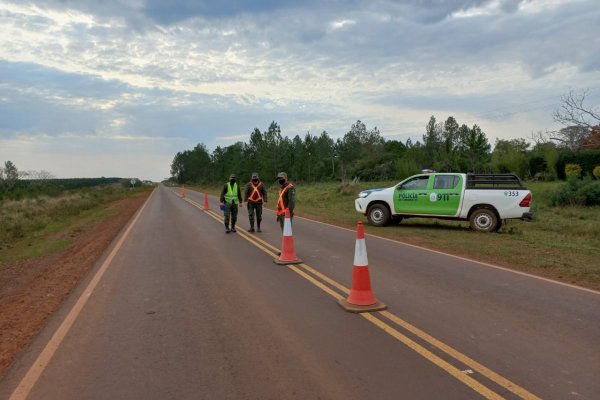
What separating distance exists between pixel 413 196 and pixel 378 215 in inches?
56.7

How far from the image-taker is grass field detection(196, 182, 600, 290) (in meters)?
9.14

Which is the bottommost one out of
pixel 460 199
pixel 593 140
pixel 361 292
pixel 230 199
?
pixel 361 292

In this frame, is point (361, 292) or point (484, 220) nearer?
point (361, 292)

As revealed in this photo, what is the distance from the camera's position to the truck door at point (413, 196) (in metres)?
15.5

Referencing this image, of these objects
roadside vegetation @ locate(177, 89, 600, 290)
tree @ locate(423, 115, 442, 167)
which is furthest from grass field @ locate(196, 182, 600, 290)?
tree @ locate(423, 115, 442, 167)

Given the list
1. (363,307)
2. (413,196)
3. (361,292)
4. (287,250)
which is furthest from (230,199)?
(363,307)

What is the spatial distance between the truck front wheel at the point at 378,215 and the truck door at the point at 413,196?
40 cm

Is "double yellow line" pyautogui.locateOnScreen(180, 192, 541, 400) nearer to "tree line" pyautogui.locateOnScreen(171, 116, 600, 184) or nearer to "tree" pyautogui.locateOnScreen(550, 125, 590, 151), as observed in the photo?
"tree" pyautogui.locateOnScreen(550, 125, 590, 151)

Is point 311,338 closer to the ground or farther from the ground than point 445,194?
closer to the ground

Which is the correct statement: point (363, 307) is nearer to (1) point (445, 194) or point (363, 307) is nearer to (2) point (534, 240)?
(2) point (534, 240)

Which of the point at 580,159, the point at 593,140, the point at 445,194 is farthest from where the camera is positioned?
the point at 580,159

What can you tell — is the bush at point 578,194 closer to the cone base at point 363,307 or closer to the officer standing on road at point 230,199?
the officer standing on road at point 230,199

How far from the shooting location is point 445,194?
49.5ft

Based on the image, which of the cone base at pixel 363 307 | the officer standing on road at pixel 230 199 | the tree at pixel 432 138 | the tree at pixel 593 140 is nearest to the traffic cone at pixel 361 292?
the cone base at pixel 363 307
